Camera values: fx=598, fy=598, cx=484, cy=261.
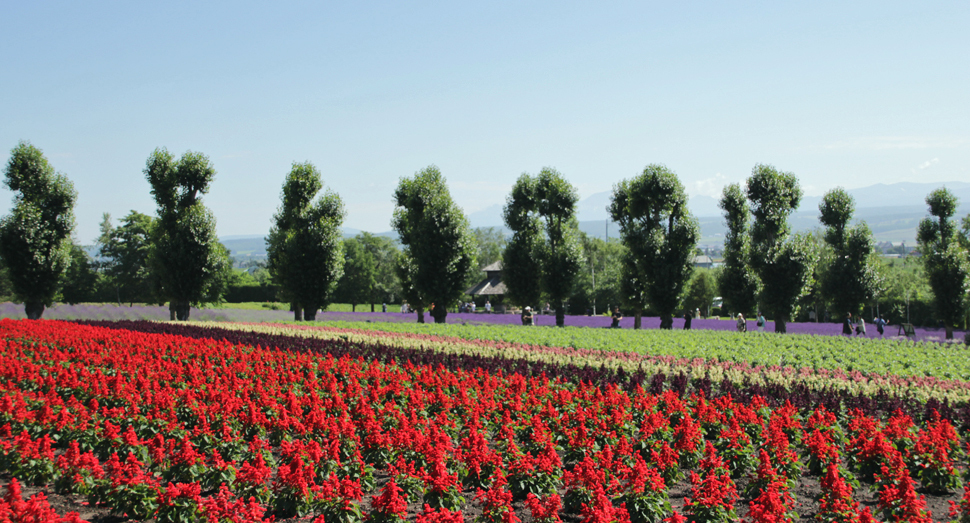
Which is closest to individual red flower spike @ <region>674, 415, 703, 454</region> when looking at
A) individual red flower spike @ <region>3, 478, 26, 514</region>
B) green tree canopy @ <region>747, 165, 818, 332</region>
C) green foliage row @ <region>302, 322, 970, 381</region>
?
individual red flower spike @ <region>3, 478, 26, 514</region>

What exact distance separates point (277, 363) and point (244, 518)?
10.00 metres

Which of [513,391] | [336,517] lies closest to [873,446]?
Answer: [513,391]

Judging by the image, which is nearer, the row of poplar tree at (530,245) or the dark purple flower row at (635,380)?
the dark purple flower row at (635,380)

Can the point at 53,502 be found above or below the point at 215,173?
below

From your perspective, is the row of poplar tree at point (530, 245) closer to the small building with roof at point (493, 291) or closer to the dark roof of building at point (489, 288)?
the small building with roof at point (493, 291)

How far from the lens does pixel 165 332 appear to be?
23406 mm

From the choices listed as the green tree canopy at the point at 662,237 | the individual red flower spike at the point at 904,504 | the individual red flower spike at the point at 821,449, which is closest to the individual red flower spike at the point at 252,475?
the individual red flower spike at the point at 904,504

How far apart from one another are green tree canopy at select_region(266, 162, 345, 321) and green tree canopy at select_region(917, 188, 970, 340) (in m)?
36.4

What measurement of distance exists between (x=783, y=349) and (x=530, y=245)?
846 inches

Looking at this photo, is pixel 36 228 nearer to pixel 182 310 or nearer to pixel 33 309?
pixel 33 309

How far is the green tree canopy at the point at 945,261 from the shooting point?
1404 inches

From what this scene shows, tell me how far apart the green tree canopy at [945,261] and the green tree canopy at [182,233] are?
43.0 m

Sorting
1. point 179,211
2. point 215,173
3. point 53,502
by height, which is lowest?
point 53,502

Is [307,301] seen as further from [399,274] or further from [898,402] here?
[898,402]
